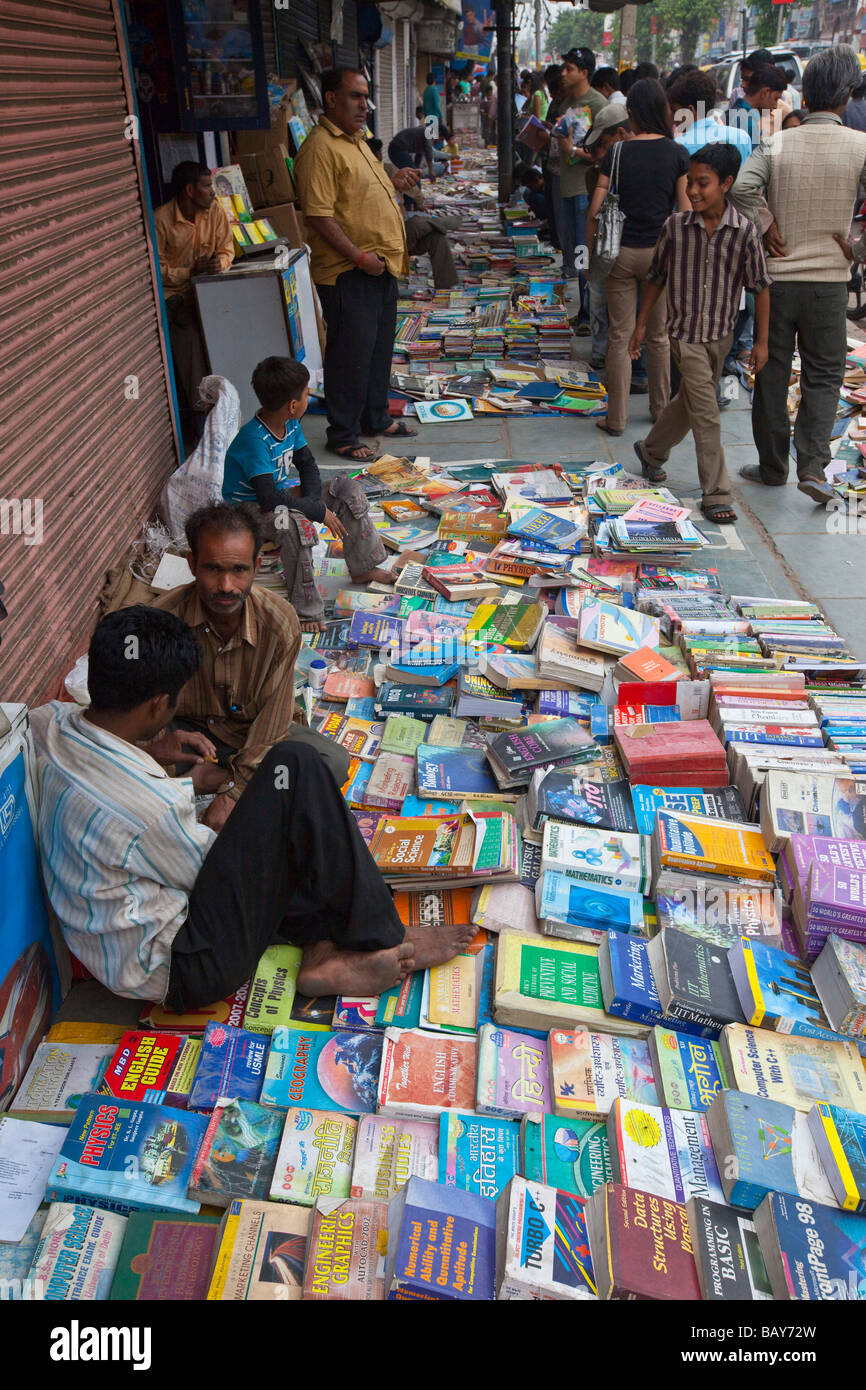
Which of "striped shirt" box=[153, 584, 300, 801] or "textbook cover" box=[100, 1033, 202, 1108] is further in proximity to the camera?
"striped shirt" box=[153, 584, 300, 801]

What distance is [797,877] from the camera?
7.14 feet

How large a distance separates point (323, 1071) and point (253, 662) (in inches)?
40.1

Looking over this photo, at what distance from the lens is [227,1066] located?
192 cm

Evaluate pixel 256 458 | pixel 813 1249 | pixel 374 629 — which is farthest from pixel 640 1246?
pixel 256 458

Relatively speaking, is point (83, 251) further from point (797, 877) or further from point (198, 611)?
point (797, 877)

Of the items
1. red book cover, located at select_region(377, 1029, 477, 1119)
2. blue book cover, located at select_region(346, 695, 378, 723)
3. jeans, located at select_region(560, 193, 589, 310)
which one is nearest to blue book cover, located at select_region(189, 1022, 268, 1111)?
red book cover, located at select_region(377, 1029, 477, 1119)

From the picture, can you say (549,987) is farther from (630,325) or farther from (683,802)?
(630,325)

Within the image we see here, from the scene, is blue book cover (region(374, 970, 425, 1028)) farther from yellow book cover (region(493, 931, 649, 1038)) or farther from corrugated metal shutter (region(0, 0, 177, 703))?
corrugated metal shutter (region(0, 0, 177, 703))

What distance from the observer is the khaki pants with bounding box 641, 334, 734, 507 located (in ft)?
14.0

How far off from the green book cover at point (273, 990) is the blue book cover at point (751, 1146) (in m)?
0.90

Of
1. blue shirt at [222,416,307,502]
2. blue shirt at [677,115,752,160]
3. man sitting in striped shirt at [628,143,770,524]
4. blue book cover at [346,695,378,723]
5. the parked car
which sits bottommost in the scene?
blue book cover at [346,695,378,723]

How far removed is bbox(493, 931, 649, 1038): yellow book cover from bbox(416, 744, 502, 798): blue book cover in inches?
22.4

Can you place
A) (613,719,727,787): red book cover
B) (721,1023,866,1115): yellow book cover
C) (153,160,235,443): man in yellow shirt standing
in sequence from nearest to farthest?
(721,1023,866,1115): yellow book cover, (613,719,727,787): red book cover, (153,160,235,443): man in yellow shirt standing

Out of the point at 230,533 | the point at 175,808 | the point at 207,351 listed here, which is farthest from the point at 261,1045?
the point at 207,351
